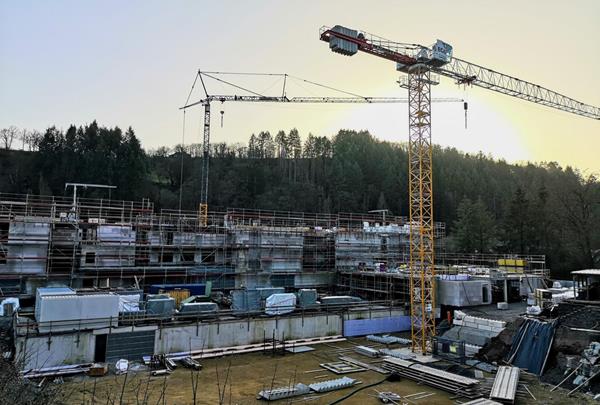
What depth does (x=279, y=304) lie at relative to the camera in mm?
23078

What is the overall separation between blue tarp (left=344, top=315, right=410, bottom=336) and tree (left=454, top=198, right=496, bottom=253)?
29582mm

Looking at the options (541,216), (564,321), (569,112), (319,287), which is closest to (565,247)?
(541,216)

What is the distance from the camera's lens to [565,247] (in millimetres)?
46781

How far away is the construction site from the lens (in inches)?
614

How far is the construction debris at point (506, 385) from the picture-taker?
13883mm

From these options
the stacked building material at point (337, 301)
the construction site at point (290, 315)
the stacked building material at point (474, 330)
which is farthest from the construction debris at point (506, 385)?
the stacked building material at point (337, 301)

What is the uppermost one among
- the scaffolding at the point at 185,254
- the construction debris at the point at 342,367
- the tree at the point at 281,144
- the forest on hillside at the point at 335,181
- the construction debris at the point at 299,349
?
the tree at the point at 281,144

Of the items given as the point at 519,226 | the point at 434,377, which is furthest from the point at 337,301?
the point at 519,226

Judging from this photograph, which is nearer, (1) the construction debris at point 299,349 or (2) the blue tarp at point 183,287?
(1) the construction debris at point 299,349

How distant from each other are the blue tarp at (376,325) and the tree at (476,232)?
2958 cm

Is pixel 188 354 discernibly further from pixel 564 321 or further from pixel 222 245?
pixel 564 321

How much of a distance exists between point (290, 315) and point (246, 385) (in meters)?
7.29

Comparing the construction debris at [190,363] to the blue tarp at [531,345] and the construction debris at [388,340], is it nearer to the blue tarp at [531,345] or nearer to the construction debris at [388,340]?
the construction debris at [388,340]

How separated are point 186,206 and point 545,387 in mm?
59611
